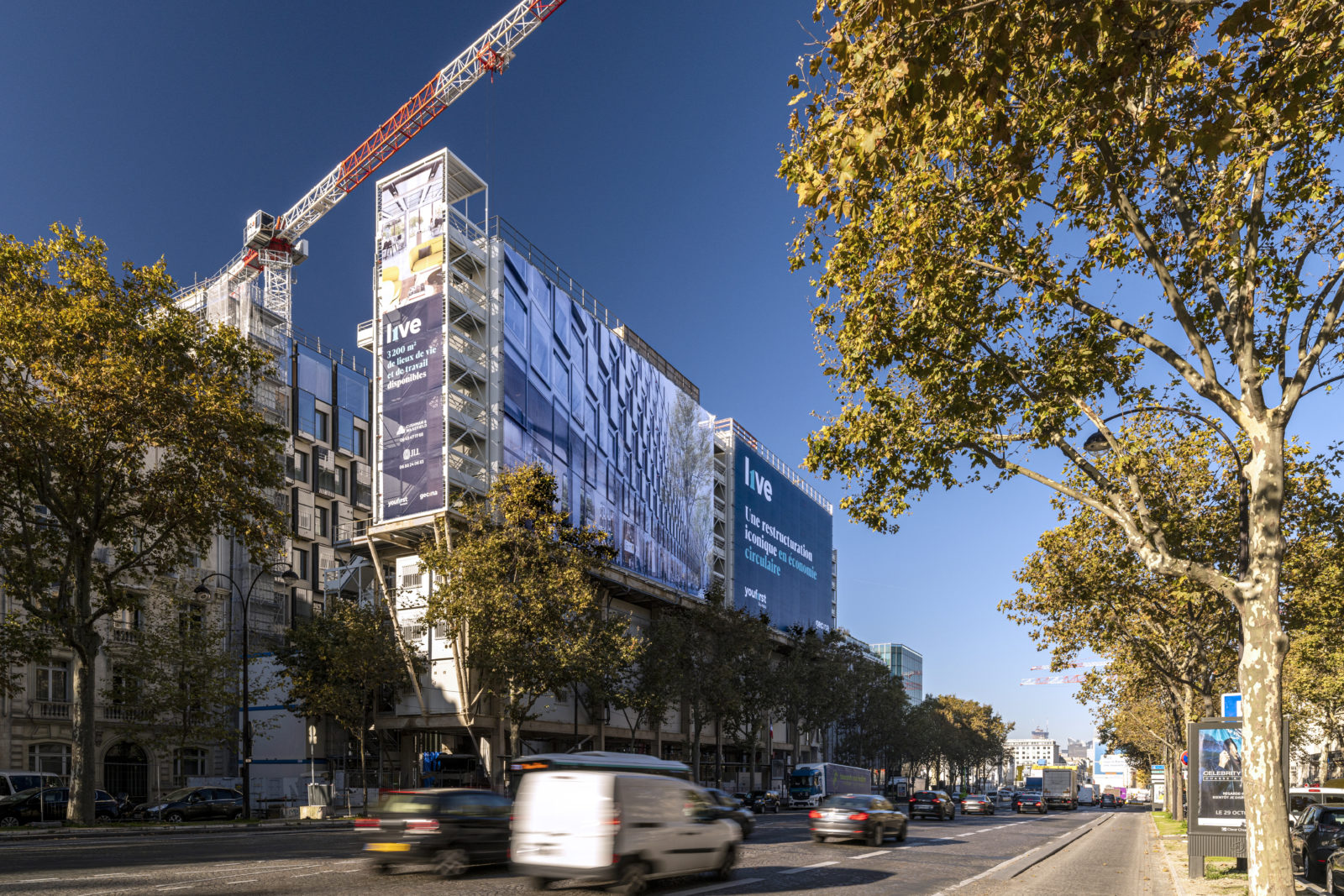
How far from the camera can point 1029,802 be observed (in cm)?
7112

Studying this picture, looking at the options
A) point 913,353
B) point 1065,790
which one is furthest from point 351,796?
point 1065,790

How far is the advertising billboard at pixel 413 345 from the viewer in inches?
2098

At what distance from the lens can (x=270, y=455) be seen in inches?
1264

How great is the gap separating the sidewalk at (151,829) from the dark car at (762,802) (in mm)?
26163

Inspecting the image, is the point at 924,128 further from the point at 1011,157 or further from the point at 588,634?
the point at 588,634

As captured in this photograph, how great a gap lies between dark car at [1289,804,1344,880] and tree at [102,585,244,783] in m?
39.8

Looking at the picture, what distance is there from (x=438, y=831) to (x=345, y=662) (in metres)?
30.4

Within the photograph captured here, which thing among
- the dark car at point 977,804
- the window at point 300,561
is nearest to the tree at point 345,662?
the window at point 300,561

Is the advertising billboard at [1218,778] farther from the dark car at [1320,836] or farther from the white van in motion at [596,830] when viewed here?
the white van in motion at [596,830]

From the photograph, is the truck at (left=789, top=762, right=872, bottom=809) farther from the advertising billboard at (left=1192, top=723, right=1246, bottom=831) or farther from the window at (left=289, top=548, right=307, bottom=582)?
the advertising billboard at (left=1192, top=723, right=1246, bottom=831)

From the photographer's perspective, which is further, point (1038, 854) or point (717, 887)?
point (1038, 854)

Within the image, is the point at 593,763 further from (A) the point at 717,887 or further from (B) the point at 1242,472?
(B) the point at 1242,472

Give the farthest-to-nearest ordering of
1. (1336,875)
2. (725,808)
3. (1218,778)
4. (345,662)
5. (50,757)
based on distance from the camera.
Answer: (50,757)
(345,662)
(1218,778)
(725,808)
(1336,875)

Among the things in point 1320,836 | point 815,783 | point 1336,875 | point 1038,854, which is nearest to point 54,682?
point 815,783
